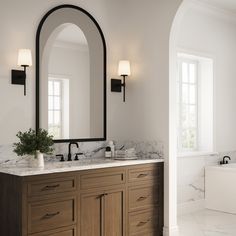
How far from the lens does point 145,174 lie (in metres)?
4.46

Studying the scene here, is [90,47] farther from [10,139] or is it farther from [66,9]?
[10,139]

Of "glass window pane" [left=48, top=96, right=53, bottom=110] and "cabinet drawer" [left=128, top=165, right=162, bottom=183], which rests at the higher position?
"glass window pane" [left=48, top=96, right=53, bottom=110]

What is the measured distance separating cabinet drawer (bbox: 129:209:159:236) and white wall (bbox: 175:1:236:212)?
4.02 ft

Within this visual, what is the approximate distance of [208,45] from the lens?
6.05 meters

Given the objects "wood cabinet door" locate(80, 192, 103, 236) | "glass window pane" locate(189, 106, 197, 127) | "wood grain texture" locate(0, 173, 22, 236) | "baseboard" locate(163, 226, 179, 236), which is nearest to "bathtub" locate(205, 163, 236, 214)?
"glass window pane" locate(189, 106, 197, 127)

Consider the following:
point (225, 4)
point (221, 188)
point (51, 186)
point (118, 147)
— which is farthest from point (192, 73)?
point (51, 186)

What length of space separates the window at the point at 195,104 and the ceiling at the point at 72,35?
1811 mm

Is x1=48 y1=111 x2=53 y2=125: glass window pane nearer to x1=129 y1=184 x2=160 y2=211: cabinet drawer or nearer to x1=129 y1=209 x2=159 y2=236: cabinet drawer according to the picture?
x1=129 y1=184 x2=160 y2=211: cabinet drawer

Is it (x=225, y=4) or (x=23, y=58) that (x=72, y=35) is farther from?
(x=225, y=4)

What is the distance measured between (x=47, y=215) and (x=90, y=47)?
1954mm

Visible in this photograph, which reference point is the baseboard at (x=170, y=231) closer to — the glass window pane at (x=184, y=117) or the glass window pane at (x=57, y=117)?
the glass window pane at (x=57, y=117)

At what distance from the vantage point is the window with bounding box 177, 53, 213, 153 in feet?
19.6

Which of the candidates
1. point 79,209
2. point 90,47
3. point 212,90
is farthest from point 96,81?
point 212,90

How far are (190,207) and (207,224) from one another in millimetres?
707
